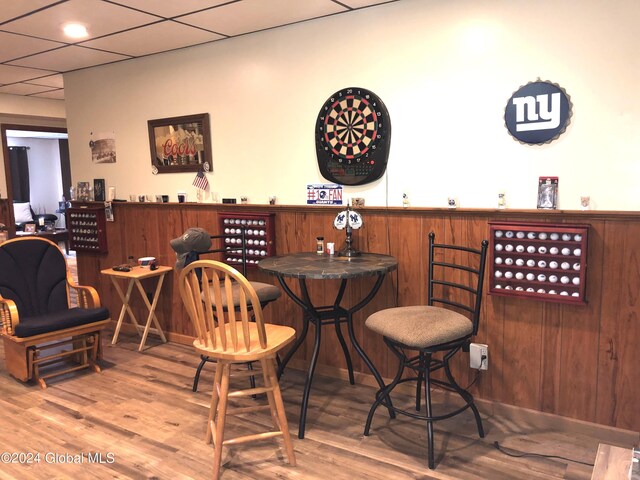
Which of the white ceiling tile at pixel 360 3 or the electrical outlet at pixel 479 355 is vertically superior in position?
the white ceiling tile at pixel 360 3

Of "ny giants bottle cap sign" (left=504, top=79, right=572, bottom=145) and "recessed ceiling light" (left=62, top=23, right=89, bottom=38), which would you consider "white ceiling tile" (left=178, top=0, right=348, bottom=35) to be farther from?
"ny giants bottle cap sign" (left=504, top=79, right=572, bottom=145)

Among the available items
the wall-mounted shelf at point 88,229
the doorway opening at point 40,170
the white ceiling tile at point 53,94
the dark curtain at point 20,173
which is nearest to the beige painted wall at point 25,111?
the white ceiling tile at point 53,94

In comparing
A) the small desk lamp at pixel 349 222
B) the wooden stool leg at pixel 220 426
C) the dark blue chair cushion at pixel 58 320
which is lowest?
the wooden stool leg at pixel 220 426

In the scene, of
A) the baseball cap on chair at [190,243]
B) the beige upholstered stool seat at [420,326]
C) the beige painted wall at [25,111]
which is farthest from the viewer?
the beige painted wall at [25,111]

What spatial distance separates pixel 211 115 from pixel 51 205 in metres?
9.35

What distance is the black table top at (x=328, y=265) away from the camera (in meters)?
2.52

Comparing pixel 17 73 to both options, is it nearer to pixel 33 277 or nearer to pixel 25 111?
pixel 25 111

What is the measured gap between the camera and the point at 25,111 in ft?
19.9

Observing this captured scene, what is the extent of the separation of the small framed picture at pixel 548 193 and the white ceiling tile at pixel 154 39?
239 cm

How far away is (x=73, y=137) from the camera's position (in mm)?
4852

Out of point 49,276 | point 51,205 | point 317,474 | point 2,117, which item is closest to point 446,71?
point 317,474

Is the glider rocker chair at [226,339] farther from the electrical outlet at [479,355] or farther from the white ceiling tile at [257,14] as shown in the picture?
the white ceiling tile at [257,14]

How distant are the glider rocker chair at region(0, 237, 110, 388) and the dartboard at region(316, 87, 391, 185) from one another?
6.43ft

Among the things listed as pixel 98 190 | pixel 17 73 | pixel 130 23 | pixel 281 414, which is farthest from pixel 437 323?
pixel 17 73
